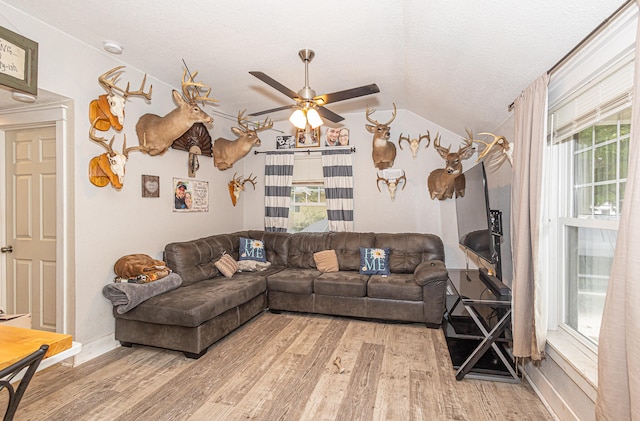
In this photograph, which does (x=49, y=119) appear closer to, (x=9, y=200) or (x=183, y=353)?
(x=9, y=200)

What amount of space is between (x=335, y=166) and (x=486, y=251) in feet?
8.75

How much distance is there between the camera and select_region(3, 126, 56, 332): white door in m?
3.12

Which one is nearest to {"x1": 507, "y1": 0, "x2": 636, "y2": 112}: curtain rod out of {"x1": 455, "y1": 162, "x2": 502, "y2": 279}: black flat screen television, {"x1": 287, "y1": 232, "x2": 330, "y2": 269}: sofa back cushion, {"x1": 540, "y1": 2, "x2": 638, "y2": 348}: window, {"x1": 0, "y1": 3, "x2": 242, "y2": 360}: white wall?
{"x1": 540, "y1": 2, "x2": 638, "y2": 348}: window

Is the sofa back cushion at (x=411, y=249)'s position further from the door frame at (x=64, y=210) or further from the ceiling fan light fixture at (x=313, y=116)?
the door frame at (x=64, y=210)

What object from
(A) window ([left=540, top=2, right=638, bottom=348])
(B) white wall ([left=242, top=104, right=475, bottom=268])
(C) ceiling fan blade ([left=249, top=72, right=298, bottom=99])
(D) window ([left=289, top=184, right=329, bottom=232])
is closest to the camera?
(A) window ([left=540, top=2, right=638, bottom=348])

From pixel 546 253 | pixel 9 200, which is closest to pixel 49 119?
pixel 9 200

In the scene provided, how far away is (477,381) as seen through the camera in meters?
2.49

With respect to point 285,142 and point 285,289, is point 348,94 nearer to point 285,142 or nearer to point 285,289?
point 285,289

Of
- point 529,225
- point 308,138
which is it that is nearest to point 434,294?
point 529,225

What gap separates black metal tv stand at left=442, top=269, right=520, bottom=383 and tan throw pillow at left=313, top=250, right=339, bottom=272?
5.02 ft

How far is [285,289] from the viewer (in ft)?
13.2

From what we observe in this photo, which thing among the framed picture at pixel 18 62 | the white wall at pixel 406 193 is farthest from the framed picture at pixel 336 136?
the framed picture at pixel 18 62

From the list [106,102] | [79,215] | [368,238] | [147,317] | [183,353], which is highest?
[106,102]

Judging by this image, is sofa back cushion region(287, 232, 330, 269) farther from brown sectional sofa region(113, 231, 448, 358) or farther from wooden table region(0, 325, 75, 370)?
wooden table region(0, 325, 75, 370)
